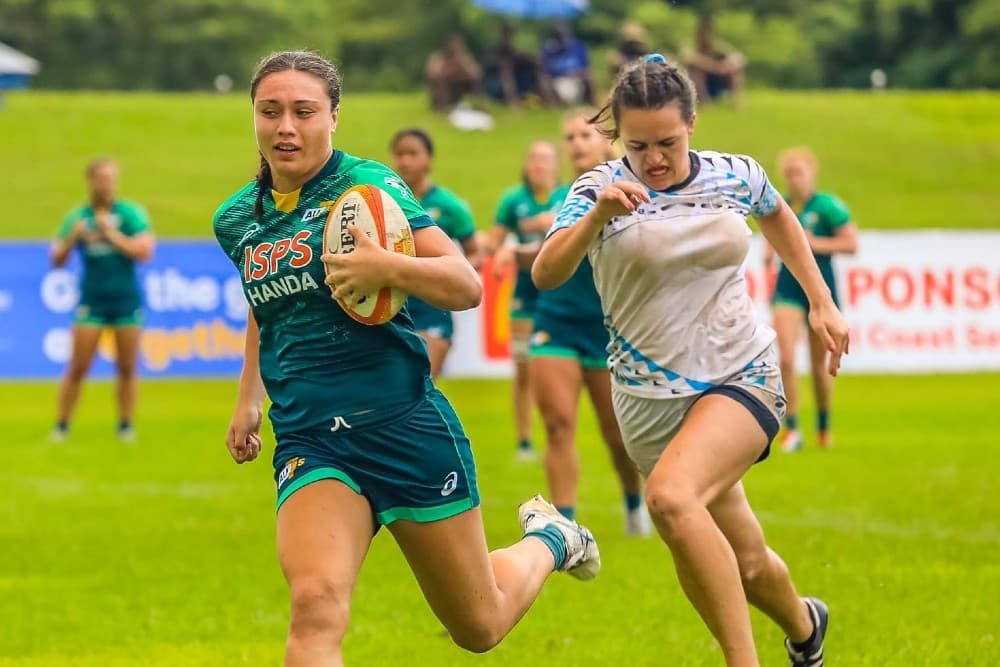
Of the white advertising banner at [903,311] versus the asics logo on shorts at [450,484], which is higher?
the asics logo on shorts at [450,484]

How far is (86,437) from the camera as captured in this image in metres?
16.6

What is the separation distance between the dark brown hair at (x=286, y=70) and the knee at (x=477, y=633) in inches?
56.3

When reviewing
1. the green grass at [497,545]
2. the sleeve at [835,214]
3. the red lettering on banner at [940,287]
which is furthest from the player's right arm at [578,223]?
the red lettering on banner at [940,287]

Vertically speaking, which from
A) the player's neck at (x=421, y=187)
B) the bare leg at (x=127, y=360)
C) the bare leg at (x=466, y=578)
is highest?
the bare leg at (x=466, y=578)

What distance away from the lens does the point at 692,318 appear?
5.99 meters

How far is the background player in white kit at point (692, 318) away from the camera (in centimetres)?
573

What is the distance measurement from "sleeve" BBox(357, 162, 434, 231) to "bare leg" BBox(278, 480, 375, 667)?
2.64 feet

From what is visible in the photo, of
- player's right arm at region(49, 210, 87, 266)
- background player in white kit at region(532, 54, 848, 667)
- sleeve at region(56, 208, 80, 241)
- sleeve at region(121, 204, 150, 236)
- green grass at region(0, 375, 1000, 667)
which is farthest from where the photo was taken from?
sleeve at region(121, 204, 150, 236)

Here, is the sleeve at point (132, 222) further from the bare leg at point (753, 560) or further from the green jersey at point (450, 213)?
the bare leg at point (753, 560)

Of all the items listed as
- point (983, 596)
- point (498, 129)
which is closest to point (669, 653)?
point (983, 596)

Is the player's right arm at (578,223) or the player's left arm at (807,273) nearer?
the player's right arm at (578,223)

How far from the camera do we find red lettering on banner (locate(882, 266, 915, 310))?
68.7 ft

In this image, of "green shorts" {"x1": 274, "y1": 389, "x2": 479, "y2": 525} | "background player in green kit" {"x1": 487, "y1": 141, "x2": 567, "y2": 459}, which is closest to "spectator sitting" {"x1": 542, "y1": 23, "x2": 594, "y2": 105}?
"background player in green kit" {"x1": 487, "y1": 141, "x2": 567, "y2": 459}

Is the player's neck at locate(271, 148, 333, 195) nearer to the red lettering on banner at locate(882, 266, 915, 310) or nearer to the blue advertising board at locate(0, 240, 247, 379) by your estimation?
the blue advertising board at locate(0, 240, 247, 379)
